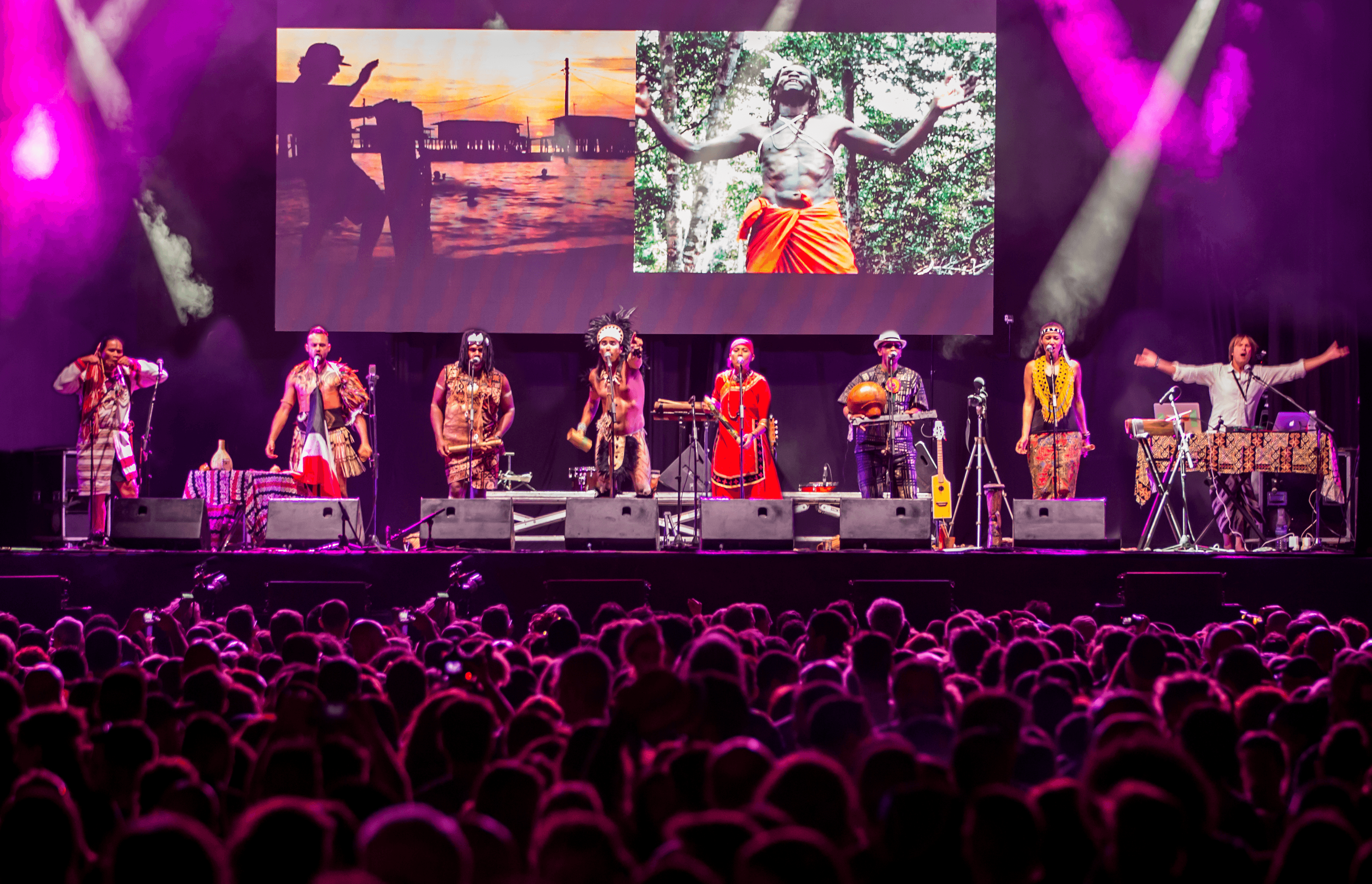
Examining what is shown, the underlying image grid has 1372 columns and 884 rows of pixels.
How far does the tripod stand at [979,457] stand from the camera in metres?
10.5

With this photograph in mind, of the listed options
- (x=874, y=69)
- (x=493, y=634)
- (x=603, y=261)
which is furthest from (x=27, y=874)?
(x=874, y=69)

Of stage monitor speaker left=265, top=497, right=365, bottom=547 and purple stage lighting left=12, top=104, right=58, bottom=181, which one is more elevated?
purple stage lighting left=12, top=104, right=58, bottom=181

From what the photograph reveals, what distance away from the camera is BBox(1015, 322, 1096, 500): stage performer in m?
11.0

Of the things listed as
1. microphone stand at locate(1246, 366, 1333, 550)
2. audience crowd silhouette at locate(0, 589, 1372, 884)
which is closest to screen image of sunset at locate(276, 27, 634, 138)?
microphone stand at locate(1246, 366, 1333, 550)

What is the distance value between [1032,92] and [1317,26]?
282 cm

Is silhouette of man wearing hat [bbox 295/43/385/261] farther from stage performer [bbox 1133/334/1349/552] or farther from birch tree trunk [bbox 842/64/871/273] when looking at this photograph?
stage performer [bbox 1133/334/1349/552]

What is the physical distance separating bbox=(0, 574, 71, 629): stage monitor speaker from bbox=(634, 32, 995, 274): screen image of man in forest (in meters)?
6.49

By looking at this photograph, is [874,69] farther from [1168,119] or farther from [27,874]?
[27,874]

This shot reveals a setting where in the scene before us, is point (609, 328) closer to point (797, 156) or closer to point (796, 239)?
point (796, 239)

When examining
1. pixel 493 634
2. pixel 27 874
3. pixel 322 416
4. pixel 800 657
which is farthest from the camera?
pixel 322 416

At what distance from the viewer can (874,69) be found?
12523mm

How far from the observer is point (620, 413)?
1015 cm

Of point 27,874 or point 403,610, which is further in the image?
point 403,610

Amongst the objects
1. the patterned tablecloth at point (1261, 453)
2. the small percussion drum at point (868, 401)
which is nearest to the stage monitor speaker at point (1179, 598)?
the patterned tablecloth at point (1261, 453)
